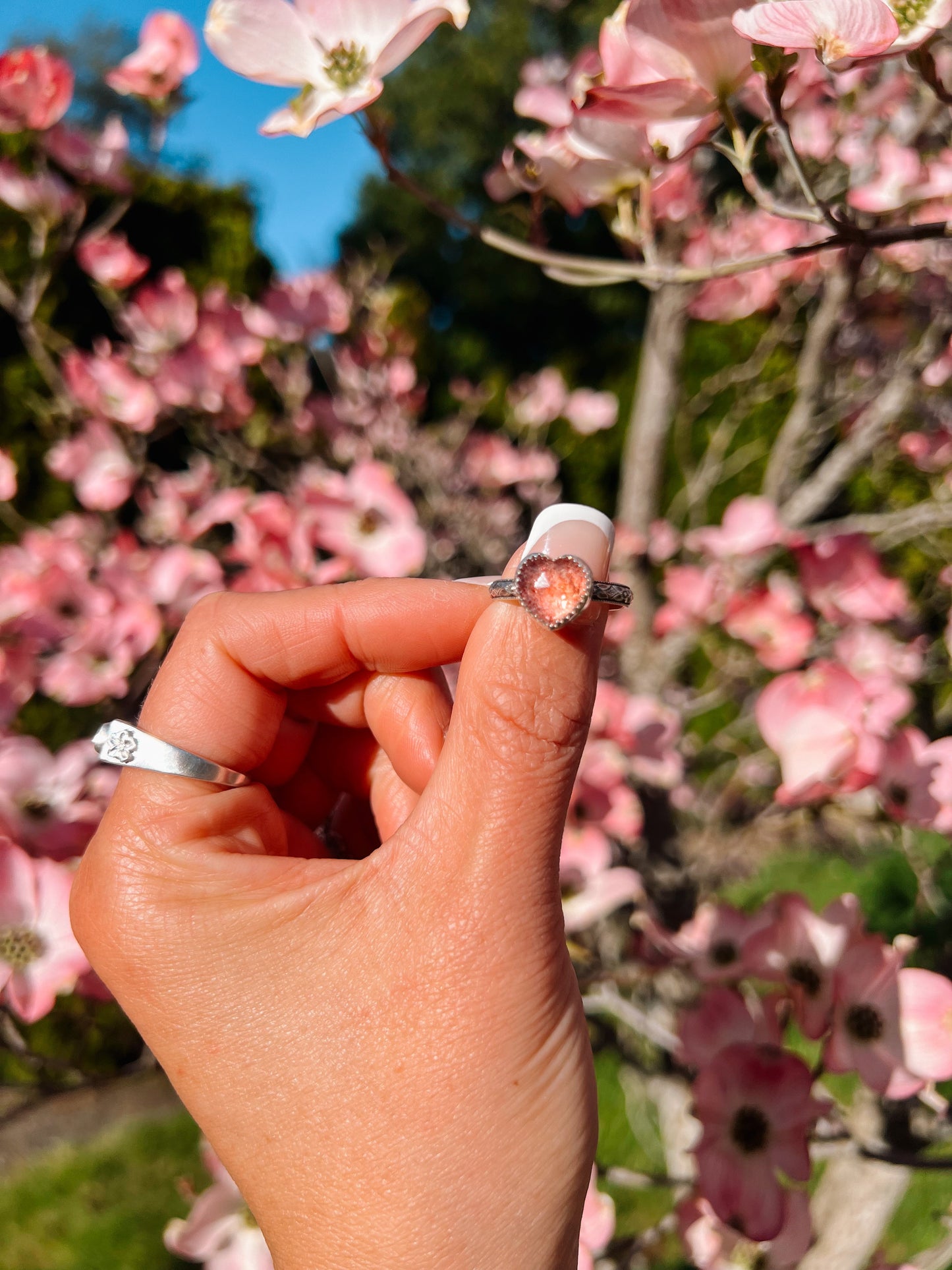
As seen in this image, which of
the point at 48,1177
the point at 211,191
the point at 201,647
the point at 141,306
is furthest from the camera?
the point at 211,191

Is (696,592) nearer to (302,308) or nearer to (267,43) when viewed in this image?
(302,308)

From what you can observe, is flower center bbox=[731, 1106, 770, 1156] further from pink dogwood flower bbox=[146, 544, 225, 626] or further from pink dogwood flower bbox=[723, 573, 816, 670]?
pink dogwood flower bbox=[146, 544, 225, 626]

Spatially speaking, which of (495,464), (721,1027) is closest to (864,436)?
(495,464)

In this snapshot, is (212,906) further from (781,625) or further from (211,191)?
(211,191)

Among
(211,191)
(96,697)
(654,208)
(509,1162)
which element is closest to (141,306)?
(96,697)

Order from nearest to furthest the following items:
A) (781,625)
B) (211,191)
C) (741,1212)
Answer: (741,1212), (781,625), (211,191)

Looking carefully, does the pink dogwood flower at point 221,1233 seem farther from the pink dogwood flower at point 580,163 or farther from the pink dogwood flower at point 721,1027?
the pink dogwood flower at point 580,163

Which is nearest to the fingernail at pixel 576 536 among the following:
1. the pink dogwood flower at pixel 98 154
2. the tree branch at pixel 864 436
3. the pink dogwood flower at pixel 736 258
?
the tree branch at pixel 864 436
